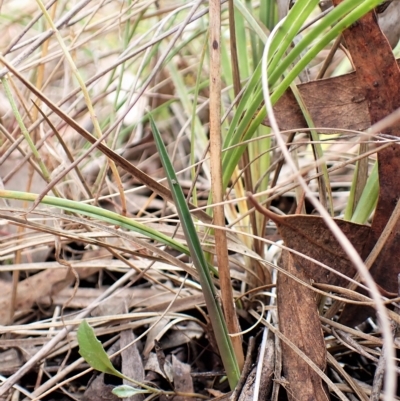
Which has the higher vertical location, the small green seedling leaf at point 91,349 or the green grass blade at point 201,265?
the green grass blade at point 201,265

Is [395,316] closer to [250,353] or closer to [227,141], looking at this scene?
[250,353]

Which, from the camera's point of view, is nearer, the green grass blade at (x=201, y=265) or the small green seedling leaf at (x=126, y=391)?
the green grass blade at (x=201, y=265)

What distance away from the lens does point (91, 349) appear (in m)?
0.56

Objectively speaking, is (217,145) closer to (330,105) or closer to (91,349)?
(330,105)

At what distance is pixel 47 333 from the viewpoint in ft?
2.26

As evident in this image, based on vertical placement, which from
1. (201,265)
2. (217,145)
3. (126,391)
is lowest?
(126,391)

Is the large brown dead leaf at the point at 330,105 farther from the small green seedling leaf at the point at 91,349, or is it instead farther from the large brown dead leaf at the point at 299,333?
the small green seedling leaf at the point at 91,349

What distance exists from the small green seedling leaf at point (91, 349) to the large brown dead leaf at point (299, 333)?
8.4 inches

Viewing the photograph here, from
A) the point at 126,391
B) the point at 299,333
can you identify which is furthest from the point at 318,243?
the point at 126,391

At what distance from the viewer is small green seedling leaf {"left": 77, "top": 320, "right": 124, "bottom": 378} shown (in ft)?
1.78

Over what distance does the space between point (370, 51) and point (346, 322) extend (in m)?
0.33

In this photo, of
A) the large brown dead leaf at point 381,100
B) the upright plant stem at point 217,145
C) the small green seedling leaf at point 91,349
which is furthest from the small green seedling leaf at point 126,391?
the large brown dead leaf at point 381,100

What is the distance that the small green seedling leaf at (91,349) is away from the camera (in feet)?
1.78

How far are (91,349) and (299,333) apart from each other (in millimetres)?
244
